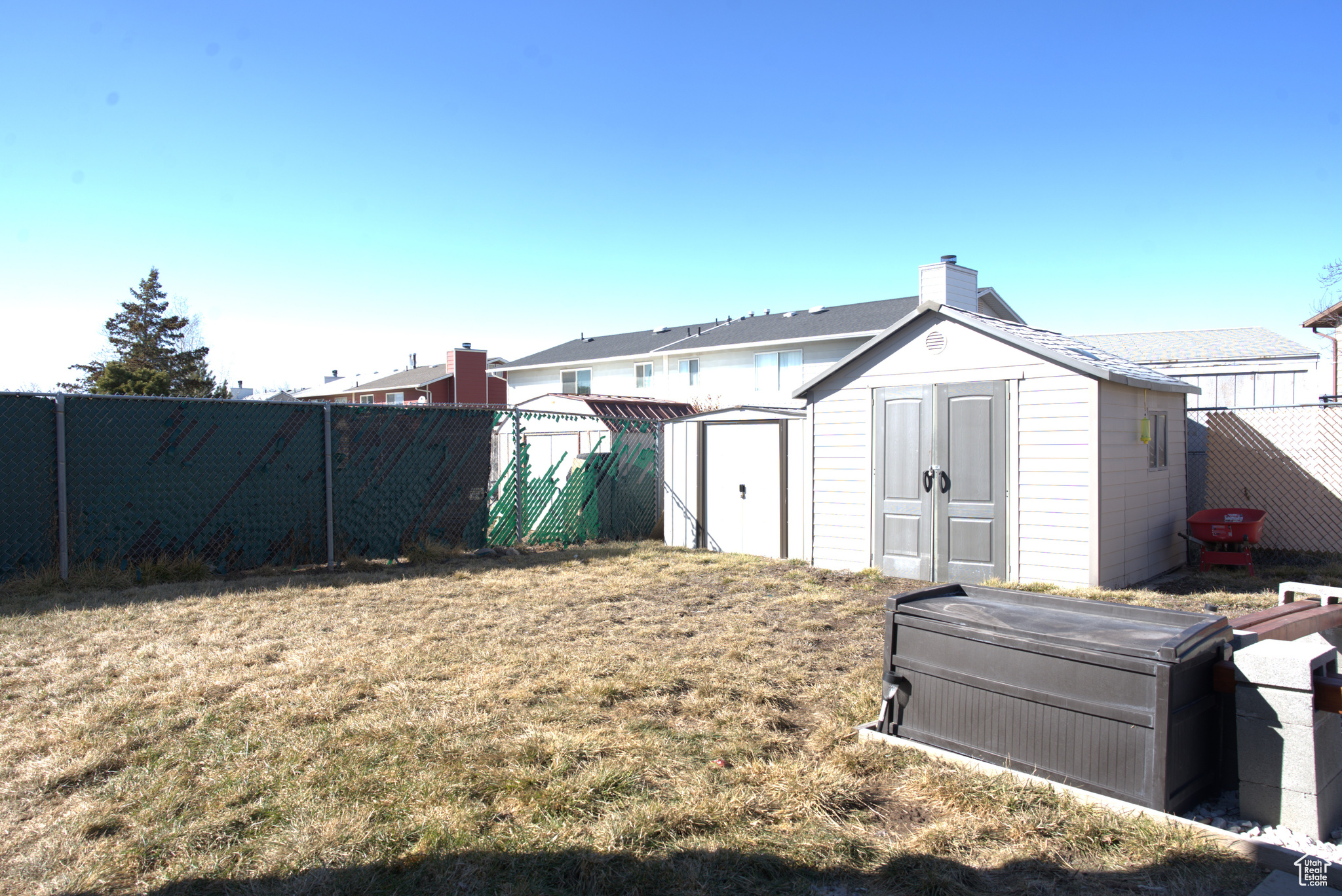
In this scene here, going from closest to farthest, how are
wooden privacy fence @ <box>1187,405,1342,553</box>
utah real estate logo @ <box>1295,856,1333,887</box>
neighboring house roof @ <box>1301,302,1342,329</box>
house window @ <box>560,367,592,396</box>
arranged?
utah real estate logo @ <box>1295,856,1333,887</box>, wooden privacy fence @ <box>1187,405,1342,553</box>, neighboring house roof @ <box>1301,302,1342,329</box>, house window @ <box>560,367,592,396</box>

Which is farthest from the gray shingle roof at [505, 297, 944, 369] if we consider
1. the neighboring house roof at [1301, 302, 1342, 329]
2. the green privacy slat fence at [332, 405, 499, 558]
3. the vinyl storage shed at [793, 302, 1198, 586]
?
the green privacy slat fence at [332, 405, 499, 558]

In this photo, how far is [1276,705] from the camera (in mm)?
2914

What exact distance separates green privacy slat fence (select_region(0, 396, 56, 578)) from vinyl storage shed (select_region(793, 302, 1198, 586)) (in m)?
8.09

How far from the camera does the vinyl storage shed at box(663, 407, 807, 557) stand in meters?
10.1

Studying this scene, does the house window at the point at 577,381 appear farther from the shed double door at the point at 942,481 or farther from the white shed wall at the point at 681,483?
the shed double door at the point at 942,481

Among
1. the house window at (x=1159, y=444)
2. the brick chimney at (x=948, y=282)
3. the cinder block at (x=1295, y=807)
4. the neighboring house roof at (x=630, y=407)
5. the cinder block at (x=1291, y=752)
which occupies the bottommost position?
the cinder block at (x=1295, y=807)

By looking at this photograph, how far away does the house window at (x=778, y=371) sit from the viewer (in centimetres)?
2386

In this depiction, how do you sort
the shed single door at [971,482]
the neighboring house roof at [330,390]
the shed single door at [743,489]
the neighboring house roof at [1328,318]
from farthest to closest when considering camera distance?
the neighboring house roof at [330,390]
the neighboring house roof at [1328,318]
the shed single door at [743,489]
the shed single door at [971,482]

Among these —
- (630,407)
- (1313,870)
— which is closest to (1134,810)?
(1313,870)

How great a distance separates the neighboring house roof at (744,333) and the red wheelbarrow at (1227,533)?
13065mm

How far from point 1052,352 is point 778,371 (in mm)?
16747

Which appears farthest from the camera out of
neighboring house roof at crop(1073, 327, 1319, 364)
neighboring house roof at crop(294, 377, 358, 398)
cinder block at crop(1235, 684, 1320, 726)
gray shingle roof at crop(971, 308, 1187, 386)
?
neighboring house roof at crop(294, 377, 358, 398)

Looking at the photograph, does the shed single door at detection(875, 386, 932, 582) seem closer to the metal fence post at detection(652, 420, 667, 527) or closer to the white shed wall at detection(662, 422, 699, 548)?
the white shed wall at detection(662, 422, 699, 548)

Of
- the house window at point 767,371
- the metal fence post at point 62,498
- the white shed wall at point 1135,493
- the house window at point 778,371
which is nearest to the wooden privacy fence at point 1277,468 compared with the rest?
the white shed wall at point 1135,493
